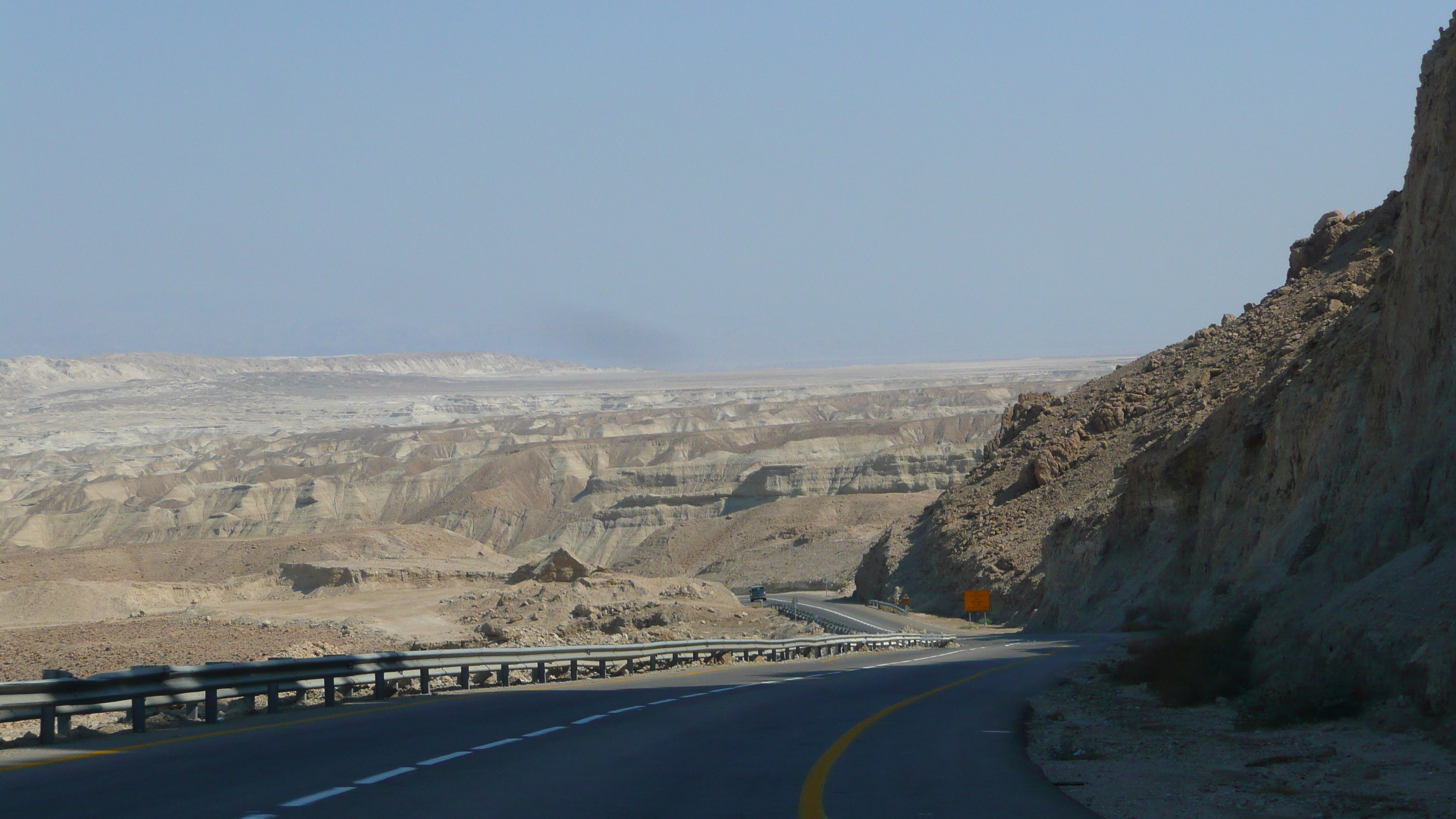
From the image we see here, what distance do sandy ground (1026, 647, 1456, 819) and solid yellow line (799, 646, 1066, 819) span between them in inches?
67.9

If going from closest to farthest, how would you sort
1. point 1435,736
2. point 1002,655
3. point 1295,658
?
point 1435,736
point 1295,658
point 1002,655

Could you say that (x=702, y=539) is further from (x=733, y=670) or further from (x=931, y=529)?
(x=733, y=670)

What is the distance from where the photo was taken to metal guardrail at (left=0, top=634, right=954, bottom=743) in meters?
12.6

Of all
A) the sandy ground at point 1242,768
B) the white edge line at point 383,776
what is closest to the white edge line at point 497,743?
the white edge line at point 383,776

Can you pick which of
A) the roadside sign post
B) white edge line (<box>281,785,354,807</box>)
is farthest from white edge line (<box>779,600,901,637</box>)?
white edge line (<box>281,785,354,807</box>)

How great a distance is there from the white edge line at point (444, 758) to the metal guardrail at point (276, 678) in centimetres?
343

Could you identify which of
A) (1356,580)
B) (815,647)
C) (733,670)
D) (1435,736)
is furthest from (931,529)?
(1435,736)

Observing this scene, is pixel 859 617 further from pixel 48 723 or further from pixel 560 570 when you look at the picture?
pixel 48 723

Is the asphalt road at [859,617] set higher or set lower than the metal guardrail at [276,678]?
lower

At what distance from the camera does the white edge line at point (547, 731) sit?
1368 centimetres

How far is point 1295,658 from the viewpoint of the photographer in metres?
15.9

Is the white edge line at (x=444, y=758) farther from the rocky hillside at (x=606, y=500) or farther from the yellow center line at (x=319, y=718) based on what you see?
the rocky hillside at (x=606, y=500)

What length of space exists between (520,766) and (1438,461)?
12.7 m

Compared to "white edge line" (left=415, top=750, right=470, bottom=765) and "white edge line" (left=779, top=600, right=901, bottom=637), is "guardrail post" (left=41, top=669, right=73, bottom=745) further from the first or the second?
"white edge line" (left=779, top=600, right=901, bottom=637)
